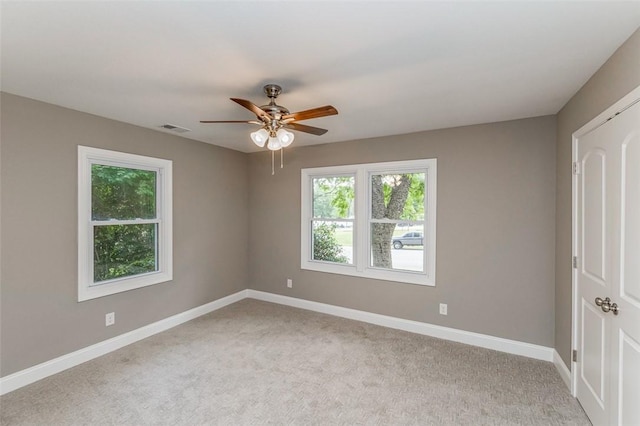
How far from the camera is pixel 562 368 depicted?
8.79 ft

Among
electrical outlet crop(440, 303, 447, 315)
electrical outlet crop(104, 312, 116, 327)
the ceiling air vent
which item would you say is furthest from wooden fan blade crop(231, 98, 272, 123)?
electrical outlet crop(440, 303, 447, 315)

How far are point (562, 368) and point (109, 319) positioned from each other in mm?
4382

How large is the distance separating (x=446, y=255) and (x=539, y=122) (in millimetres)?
1632

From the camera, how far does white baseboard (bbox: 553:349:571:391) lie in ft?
8.27

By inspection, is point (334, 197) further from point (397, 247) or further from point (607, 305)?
Result: point (607, 305)

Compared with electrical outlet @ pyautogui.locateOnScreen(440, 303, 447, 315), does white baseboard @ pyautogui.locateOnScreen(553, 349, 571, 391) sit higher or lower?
lower

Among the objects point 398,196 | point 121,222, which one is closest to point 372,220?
point 398,196

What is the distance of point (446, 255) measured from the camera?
3475 millimetres

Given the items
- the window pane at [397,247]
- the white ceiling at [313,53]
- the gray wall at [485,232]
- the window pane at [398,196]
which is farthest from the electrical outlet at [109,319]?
the window pane at [398,196]

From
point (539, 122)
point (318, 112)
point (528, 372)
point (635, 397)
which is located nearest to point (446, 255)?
point (528, 372)

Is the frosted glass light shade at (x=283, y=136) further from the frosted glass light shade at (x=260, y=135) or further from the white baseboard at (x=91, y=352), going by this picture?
the white baseboard at (x=91, y=352)

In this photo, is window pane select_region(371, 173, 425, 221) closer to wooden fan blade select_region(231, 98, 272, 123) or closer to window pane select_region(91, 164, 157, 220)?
wooden fan blade select_region(231, 98, 272, 123)

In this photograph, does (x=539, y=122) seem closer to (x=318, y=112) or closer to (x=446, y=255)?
(x=446, y=255)

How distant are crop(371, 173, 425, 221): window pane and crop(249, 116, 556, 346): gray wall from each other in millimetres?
255
